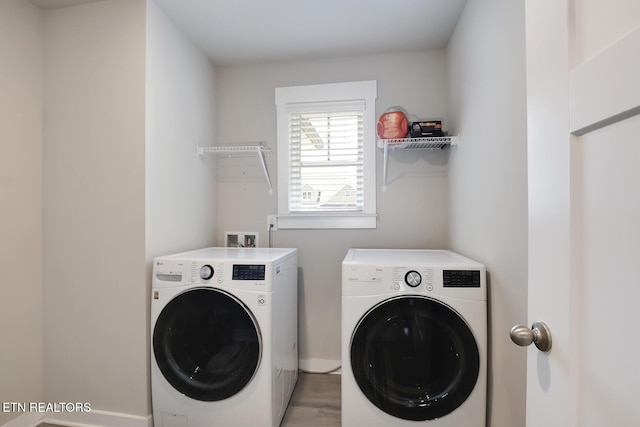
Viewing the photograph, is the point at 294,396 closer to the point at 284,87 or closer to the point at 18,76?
the point at 284,87

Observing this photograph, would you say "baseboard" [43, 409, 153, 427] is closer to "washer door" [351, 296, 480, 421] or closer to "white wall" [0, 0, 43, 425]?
"white wall" [0, 0, 43, 425]

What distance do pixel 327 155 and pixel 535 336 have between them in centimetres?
175

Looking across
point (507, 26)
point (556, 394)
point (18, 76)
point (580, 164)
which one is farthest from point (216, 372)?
point (507, 26)

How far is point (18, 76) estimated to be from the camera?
4.81 ft

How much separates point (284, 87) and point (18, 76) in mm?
1539

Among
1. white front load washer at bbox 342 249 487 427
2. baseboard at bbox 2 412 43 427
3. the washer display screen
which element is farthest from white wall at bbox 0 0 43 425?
white front load washer at bbox 342 249 487 427

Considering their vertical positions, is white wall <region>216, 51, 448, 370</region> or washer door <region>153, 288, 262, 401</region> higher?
white wall <region>216, 51, 448, 370</region>

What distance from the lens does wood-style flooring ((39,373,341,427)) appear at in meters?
1.55

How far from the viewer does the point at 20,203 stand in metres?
1.48

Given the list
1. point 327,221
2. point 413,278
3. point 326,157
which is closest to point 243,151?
point 326,157

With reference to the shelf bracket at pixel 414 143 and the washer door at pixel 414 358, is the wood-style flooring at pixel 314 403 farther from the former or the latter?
the shelf bracket at pixel 414 143

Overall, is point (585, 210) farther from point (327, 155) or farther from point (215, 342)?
point (327, 155)

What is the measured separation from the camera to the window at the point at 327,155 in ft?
6.73

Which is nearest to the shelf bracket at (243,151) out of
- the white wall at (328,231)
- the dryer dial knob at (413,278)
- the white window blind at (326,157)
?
the white wall at (328,231)
